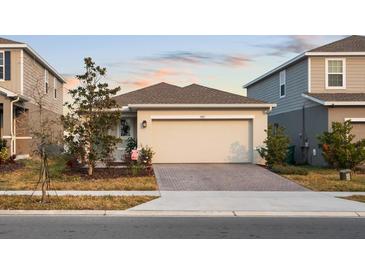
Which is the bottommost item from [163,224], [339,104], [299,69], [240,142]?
[163,224]

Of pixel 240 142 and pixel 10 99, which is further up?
pixel 10 99

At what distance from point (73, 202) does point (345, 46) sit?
718 inches

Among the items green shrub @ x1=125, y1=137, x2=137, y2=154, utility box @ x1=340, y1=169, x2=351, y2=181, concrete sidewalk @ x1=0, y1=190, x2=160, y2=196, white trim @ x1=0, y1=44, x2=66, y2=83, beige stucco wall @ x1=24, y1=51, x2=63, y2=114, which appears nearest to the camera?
concrete sidewalk @ x1=0, y1=190, x2=160, y2=196

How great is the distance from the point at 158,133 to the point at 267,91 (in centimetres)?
1281

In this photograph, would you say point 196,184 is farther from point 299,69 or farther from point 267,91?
point 267,91

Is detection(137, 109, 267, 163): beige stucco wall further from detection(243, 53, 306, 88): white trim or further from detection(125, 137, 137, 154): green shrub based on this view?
detection(243, 53, 306, 88): white trim

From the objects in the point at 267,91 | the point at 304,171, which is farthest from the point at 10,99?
the point at 267,91

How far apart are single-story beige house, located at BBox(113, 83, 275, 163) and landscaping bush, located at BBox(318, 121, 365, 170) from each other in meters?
3.82

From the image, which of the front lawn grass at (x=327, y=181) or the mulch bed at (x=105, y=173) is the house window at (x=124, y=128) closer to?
the mulch bed at (x=105, y=173)

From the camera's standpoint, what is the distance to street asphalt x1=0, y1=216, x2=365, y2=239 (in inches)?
384

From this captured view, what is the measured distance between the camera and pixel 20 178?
19094 millimetres

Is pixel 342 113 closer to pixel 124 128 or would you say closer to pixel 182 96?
pixel 182 96

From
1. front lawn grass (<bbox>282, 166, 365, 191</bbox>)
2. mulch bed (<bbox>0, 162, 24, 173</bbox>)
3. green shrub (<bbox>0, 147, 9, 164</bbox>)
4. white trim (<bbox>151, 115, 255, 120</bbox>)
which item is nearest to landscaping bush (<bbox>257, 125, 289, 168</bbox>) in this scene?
front lawn grass (<bbox>282, 166, 365, 191</bbox>)

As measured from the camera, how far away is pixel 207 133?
81.7 ft
